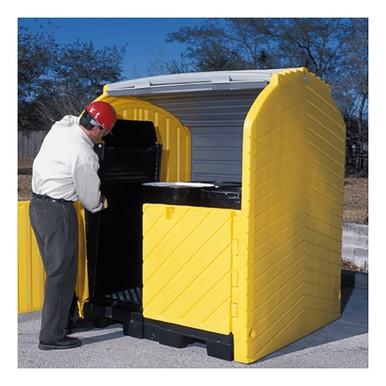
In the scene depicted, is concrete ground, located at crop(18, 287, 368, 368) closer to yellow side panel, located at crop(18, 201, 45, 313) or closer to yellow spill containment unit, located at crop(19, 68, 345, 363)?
yellow spill containment unit, located at crop(19, 68, 345, 363)

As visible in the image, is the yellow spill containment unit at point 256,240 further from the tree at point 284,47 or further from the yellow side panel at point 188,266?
the tree at point 284,47

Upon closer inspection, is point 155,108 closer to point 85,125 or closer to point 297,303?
point 85,125

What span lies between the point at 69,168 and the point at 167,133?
1.65m

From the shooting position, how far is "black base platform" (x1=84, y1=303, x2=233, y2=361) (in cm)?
456

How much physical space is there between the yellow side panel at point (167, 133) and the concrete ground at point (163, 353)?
1.64m

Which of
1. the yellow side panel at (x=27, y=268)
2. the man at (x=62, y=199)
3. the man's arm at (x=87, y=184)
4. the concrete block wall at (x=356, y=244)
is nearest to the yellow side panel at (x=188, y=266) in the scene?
the man's arm at (x=87, y=184)

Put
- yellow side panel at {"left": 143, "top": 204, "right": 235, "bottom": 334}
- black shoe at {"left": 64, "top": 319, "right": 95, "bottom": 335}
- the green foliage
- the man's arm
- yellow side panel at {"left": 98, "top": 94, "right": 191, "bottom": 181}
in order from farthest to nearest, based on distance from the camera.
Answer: the green foliage < yellow side panel at {"left": 98, "top": 94, "right": 191, "bottom": 181} < black shoe at {"left": 64, "top": 319, "right": 95, "bottom": 335} < the man's arm < yellow side panel at {"left": 143, "top": 204, "right": 235, "bottom": 334}

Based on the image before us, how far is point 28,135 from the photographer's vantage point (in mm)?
16266

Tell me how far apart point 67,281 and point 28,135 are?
12.1 m

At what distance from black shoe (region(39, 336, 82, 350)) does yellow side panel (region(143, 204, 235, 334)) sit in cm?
60

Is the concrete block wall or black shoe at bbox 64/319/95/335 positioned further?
the concrete block wall

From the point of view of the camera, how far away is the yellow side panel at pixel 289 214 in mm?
4375

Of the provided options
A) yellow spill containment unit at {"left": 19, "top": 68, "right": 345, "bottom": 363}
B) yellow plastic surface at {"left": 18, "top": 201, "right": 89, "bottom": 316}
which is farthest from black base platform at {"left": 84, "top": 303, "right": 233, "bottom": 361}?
yellow plastic surface at {"left": 18, "top": 201, "right": 89, "bottom": 316}

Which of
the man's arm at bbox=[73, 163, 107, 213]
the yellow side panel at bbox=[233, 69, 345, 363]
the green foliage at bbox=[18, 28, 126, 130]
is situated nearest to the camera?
the yellow side panel at bbox=[233, 69, 345, 363]
